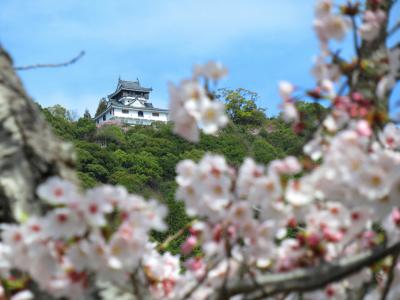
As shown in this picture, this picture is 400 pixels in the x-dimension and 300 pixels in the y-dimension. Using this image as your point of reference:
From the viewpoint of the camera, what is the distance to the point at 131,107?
233 feet

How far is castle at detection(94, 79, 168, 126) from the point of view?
2766 inches

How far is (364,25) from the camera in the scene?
6.27 feet

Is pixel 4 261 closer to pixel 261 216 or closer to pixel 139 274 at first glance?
pixel 139 274

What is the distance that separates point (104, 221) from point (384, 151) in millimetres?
677

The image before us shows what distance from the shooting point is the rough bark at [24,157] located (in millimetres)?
1599

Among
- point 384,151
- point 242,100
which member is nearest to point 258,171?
point 384,151

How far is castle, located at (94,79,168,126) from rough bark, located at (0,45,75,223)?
219 feet

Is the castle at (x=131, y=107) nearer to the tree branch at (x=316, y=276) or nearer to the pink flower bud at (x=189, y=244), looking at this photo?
the pink flower bud at (x=189, y=244)

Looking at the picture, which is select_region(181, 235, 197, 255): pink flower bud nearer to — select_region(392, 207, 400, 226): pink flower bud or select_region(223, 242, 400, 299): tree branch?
select_region(223, 242, 400, 299): tree branch

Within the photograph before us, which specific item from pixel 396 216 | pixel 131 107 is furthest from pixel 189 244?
pixel 131 107

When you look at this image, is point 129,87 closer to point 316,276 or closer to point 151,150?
point 151,150

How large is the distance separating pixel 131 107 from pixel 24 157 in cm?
7006

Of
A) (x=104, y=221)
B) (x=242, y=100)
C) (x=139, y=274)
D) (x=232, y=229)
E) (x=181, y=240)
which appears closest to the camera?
(x=104, y=221)

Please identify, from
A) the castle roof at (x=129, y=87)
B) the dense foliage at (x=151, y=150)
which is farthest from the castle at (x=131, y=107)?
the dense foliage at (x=151, y=150)
